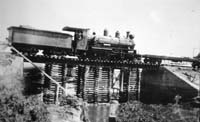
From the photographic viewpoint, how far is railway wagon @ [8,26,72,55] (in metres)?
12.5

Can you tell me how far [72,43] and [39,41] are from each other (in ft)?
9.77

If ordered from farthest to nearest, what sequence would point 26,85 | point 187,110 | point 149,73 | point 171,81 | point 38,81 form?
point 149,73 → point 171,81 → point 38,81 → point 187,110 → point 26,85

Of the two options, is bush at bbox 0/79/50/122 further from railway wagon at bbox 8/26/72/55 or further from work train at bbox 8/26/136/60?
work train at bbox 8/26/136/60

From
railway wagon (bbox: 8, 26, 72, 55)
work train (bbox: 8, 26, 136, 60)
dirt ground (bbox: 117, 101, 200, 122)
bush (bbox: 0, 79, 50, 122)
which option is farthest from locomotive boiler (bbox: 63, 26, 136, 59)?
bush (bbox: 0, 79, 50, 122)

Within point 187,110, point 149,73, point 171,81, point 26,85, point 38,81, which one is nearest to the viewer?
point 26,85

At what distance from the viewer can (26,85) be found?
11.7m

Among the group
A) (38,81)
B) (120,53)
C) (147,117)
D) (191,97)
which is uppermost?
(120,53)

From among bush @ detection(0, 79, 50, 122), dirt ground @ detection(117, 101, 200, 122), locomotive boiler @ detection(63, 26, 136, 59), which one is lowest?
dirt ground @ detection(117, 101, 200, 122)

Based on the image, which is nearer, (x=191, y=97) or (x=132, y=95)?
(x=191, y=97)

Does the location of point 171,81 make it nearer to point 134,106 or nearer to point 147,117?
point 134,106

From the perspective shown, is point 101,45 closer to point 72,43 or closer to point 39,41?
point 72,43

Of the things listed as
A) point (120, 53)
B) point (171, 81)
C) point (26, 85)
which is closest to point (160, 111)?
point (171, 81)

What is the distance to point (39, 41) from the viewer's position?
1307cm

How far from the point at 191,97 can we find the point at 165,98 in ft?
9.09
